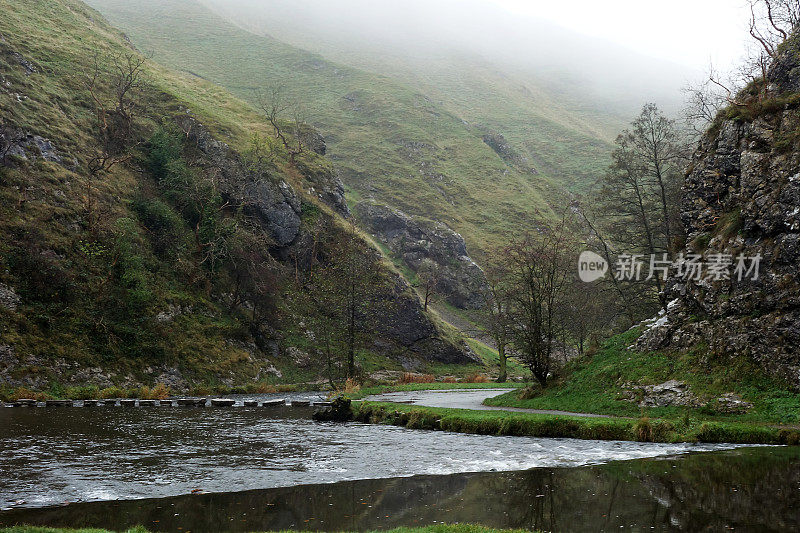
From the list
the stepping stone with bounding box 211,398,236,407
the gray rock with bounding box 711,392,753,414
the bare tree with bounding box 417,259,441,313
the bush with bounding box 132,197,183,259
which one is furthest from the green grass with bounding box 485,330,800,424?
the bare tree with bounding box 417,259,441,313

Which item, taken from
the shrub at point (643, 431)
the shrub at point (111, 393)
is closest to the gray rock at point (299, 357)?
the shrub at point (111, 393)

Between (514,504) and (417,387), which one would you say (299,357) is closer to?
(417,387)

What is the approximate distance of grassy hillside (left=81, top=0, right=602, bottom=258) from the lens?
13150 centimetres

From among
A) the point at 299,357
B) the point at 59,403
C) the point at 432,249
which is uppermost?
the point at 432,249

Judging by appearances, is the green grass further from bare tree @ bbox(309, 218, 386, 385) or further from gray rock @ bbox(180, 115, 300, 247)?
gray rock @ bbox(180, 115, 300, 247)

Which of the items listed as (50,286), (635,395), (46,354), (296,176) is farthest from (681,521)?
(296,176)

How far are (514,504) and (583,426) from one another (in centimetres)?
1149

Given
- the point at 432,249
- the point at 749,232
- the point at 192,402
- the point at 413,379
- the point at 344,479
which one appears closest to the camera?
the point at 344,479

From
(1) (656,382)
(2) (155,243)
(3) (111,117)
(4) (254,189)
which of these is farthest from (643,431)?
(3) (111,117)

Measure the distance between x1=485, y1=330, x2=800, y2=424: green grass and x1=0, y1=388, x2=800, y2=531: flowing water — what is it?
4575 mm

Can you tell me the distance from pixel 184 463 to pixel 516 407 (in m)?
19.3

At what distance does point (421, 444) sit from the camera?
869 inches

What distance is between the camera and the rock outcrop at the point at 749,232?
23812mm

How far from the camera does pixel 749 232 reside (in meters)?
27.1
